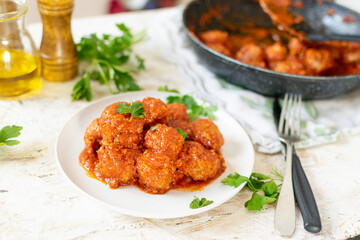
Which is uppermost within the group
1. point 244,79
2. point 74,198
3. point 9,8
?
point 9,8

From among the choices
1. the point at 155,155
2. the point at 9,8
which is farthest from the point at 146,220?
the point at 9,8

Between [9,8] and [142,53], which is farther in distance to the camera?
[142,53]

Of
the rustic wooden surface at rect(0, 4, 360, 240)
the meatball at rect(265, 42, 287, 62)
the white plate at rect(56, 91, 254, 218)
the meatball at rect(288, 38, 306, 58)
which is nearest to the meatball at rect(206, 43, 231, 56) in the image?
the meatball at rect(265, 42, 287, 62)

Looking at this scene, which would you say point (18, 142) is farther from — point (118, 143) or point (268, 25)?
point (268, 25)

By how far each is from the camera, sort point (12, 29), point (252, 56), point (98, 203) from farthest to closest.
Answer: point (252, 56)
point (12, 29)
point (98, 203)

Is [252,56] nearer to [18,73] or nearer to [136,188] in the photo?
[136,188]

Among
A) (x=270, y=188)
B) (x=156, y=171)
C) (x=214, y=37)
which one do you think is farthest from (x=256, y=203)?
(x=214, y=37)

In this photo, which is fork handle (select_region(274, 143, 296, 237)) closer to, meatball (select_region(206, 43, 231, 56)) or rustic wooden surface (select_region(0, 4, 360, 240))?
rustic wooden surface (select_region(0, 4, 360, 240))
